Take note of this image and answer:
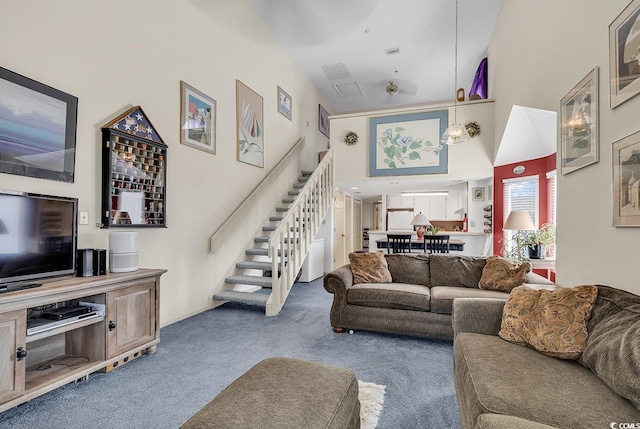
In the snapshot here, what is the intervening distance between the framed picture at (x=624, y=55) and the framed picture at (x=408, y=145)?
3.99 metres

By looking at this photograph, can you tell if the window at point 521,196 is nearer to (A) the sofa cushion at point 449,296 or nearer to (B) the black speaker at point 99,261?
(A) the sofa cushion at point 449,296

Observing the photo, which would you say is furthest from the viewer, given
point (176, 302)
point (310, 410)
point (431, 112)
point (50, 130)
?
point (431, 112)

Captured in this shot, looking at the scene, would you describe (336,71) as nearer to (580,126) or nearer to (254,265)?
(254,265)

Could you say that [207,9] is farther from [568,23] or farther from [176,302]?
[568,23]

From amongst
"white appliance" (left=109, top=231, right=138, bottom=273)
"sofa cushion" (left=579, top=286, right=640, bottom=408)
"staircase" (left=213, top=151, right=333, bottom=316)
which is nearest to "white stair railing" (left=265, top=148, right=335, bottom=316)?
"staircase" (left=213, top=151, right=333, bottom=316)

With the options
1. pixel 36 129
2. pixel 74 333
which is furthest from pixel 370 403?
pixel 36 129

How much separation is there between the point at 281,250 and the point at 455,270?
6.81ft

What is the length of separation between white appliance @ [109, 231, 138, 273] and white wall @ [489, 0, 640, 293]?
11.3 feet

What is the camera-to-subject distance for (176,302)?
3645 millimetres

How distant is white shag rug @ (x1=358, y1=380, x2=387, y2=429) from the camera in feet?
5.88

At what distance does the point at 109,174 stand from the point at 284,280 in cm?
222

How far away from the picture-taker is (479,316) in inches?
84.1

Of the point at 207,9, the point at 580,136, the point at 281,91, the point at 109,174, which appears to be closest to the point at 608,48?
the point at 580,136

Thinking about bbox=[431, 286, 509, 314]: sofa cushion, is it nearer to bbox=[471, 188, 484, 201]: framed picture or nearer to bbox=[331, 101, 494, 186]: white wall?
bbox=[331, 101, 494, 186]: white wall
